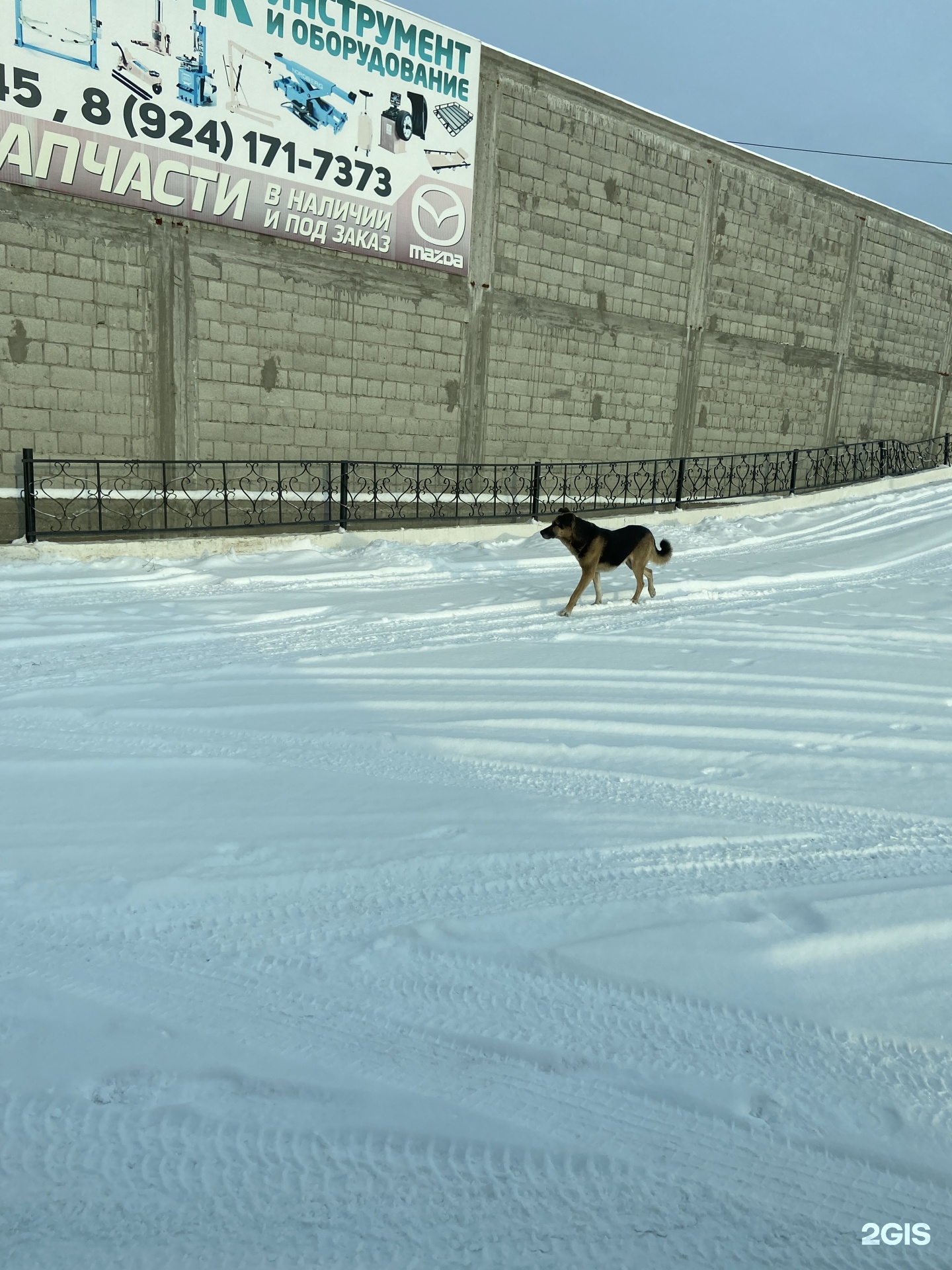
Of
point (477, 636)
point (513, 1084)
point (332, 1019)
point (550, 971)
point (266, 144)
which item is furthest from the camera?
point (266, 144)

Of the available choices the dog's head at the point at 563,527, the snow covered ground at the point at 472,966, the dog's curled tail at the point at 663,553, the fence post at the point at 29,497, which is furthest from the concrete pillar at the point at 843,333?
the fence post at the point at 29,497

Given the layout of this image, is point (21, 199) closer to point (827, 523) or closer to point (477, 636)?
point (477, 636)

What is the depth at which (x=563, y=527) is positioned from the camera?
654cm

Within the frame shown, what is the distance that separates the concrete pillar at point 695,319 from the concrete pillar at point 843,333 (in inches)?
187

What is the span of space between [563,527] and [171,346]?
6.42 meters

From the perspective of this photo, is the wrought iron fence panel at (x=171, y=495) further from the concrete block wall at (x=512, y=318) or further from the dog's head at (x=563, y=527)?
the dog's head at (x=563, y=527)

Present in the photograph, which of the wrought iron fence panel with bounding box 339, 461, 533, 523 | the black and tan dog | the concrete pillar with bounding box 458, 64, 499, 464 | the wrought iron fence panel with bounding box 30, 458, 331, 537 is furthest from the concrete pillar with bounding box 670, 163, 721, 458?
the black and tan dog

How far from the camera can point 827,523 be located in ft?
40.7

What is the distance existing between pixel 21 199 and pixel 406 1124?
34.7ft

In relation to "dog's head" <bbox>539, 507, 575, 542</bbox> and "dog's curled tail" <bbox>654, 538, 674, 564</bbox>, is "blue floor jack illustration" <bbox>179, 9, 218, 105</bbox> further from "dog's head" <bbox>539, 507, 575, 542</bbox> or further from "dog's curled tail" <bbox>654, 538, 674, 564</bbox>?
"dog's curled tail" <bbox>654, 538, 674, 564</bbox>

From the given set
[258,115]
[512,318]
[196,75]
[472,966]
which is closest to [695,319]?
[512,318]

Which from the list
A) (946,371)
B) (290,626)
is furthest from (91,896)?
(946,371)

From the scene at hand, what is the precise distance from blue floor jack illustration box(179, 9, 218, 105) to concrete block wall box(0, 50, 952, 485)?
1467mm

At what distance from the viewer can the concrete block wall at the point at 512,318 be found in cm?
956
